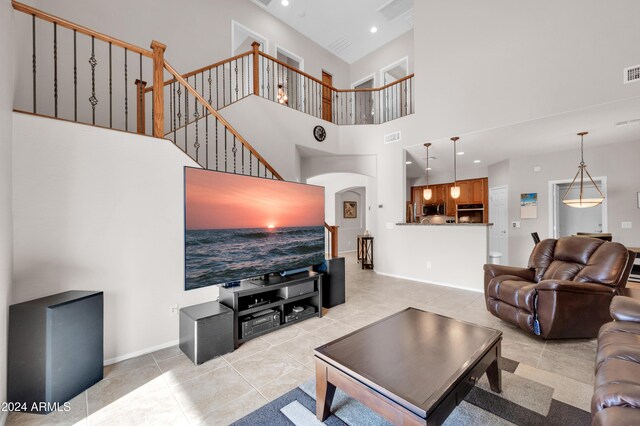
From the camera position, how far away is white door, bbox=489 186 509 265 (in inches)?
253

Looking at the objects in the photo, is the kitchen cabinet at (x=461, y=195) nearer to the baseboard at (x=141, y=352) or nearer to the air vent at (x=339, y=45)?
the air vent at (x=339, y=45)

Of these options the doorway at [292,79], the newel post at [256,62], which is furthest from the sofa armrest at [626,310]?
the doorway at [292,79]

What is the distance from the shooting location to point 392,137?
18.5ft

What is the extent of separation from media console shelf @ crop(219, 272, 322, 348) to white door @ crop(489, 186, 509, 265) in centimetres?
531

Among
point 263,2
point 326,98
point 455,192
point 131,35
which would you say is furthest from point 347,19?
point 455,192

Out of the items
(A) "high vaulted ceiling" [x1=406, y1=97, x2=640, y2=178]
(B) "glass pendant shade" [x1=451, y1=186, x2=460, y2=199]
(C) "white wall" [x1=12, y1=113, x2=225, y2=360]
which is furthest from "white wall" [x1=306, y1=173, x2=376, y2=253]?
(C) "white wall" [x1=12, y1=113, x2=225, y2=360]

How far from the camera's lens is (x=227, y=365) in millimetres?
2326

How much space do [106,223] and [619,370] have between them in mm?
3576

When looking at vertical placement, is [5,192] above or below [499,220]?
above

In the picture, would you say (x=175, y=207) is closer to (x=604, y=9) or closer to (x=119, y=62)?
(x=119, y=62)

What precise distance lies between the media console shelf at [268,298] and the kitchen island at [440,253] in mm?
2800

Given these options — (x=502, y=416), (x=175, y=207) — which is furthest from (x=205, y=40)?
(x=502, y=416)

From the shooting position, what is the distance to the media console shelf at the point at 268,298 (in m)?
2.66

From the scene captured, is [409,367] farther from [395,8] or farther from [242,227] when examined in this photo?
[395,8]
